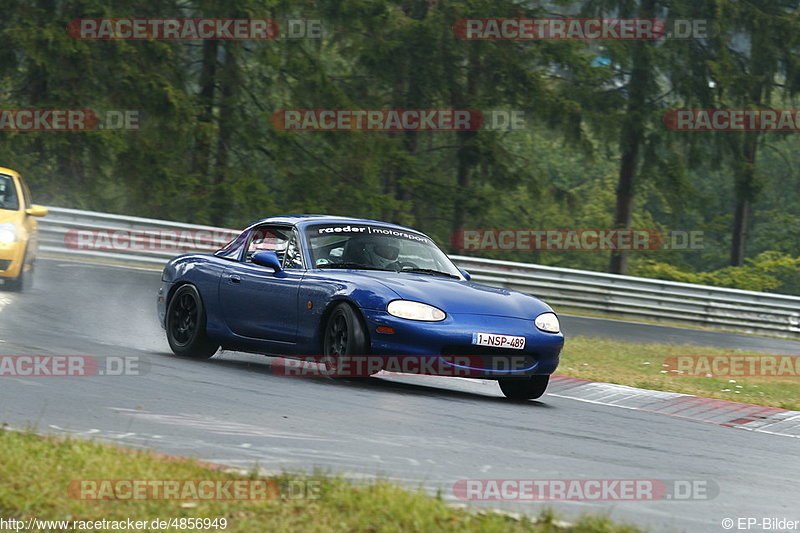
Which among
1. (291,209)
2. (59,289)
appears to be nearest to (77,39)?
(291,209)

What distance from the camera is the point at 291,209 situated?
33.3 metres

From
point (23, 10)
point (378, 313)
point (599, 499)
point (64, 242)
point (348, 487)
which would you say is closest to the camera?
point (348, 487)

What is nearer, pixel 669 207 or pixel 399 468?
pixel 399 468

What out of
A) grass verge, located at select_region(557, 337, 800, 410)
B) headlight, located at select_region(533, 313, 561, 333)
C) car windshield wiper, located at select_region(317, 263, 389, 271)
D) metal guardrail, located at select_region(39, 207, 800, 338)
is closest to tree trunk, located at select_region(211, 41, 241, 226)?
metal guardrail, located at select_region(39, 207, 800, 338)

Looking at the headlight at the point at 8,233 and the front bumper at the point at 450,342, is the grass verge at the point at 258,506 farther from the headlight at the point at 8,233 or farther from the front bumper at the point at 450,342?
the headlight at the point at 8,233

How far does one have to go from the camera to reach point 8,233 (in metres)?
15.4

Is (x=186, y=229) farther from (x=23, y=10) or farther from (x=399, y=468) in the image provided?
(x=399, y=468)

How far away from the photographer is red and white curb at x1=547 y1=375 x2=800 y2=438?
34.8 ft

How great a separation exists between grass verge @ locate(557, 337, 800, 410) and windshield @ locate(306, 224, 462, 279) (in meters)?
2.72

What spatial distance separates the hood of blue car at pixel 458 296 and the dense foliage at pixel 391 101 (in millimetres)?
21805

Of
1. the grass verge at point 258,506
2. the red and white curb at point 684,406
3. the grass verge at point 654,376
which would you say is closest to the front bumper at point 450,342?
the red and white curb at point 684,406

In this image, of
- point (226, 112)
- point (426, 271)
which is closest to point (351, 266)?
point (426, 271)

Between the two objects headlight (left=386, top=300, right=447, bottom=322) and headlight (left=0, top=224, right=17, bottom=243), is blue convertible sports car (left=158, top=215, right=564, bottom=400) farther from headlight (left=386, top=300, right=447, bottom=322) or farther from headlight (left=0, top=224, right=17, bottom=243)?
headlight (left=0, top=224, right=17, bottom=243)

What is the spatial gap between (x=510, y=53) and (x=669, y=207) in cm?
595
